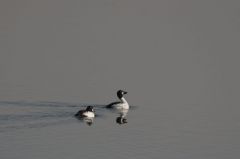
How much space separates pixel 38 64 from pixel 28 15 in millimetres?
12812

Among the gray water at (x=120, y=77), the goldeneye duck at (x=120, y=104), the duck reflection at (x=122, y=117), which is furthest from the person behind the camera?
the goldeneye duck at (x=120, y=104)

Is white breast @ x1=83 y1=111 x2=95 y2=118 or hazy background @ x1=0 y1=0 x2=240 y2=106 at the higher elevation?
hazy background @ x1=0 y1=0 x2=240 y2=106

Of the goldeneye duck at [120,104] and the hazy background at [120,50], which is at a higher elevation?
the hazy background at [120,50]

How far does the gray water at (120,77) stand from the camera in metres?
39.2

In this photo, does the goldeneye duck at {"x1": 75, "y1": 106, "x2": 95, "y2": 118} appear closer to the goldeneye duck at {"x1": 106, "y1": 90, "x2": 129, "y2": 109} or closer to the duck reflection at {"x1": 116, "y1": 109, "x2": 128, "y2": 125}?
the duck reflection at {"x1": 116, "y1": 109, "x2": 128, "y2": 125}

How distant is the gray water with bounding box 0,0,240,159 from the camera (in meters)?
39.2

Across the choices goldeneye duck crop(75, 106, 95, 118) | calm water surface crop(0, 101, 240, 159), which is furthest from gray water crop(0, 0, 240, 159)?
goldeneye duck crop(75, 106, 95, 118)

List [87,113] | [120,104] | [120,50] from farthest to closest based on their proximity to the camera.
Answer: [120,50] → [120,104] → [87,113]

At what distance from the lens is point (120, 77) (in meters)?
52.4

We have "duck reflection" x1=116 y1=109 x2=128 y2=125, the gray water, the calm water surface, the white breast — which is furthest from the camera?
"duck reflection" x1=116 y1=109 x2=128 y2=125

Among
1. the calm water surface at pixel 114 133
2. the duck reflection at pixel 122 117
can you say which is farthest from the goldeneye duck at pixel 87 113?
the duck reflection at pixel 122 117

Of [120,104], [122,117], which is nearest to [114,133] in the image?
[122,117]

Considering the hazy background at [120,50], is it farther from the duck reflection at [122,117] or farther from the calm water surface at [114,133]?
the calm water surface at [114,133]

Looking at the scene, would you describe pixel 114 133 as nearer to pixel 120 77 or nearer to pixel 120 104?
pixel 120 104
